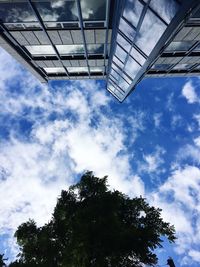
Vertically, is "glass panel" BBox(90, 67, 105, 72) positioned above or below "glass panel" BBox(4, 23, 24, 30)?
above

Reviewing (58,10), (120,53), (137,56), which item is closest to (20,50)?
(58,10)

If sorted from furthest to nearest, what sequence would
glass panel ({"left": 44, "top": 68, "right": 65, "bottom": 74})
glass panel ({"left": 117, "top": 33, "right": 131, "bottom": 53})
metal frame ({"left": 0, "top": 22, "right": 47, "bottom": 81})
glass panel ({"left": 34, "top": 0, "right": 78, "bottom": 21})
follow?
glass panel ({"left": 44, "top": 68, "right": 65, "bottom": 74})
metal frame ({"left": 0, "top": 22, "right": 47, "bottom": 81})
glass panel ({"left": 34, "top": 0, "right": 78, "bottom": 21})
glass panel ({"left": 117, "top": 33, "right": 131, "bottom": 53})

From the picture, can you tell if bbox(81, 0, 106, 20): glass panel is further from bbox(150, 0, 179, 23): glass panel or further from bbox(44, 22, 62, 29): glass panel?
bbox(150, 0, 179, 23): glass panel

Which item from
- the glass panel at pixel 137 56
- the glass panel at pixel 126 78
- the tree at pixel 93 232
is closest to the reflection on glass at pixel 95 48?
the glass panel at pixel 126 78

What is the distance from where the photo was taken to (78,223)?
15.1 meters

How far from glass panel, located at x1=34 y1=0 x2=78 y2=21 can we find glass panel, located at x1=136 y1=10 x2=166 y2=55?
15.4 ft

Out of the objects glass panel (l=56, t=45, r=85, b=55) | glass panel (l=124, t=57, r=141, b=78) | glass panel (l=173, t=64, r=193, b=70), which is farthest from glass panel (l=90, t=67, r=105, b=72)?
glass panel (l=124, t=57, r=141, b=78)

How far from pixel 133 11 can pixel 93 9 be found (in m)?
4.58

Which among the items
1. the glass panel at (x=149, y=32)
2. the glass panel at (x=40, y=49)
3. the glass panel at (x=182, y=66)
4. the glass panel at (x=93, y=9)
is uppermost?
the glass panel at (x=40, y=49)

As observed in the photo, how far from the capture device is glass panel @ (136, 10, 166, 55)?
9000 millimetres

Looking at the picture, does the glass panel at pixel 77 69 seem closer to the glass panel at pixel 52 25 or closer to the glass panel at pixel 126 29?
the glass panel at pixel 52 25

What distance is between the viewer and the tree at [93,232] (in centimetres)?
1503

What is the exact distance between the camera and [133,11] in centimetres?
1018

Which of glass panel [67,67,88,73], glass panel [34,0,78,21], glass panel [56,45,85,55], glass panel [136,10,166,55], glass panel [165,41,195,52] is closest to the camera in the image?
glass panel [136,10,166,55]
